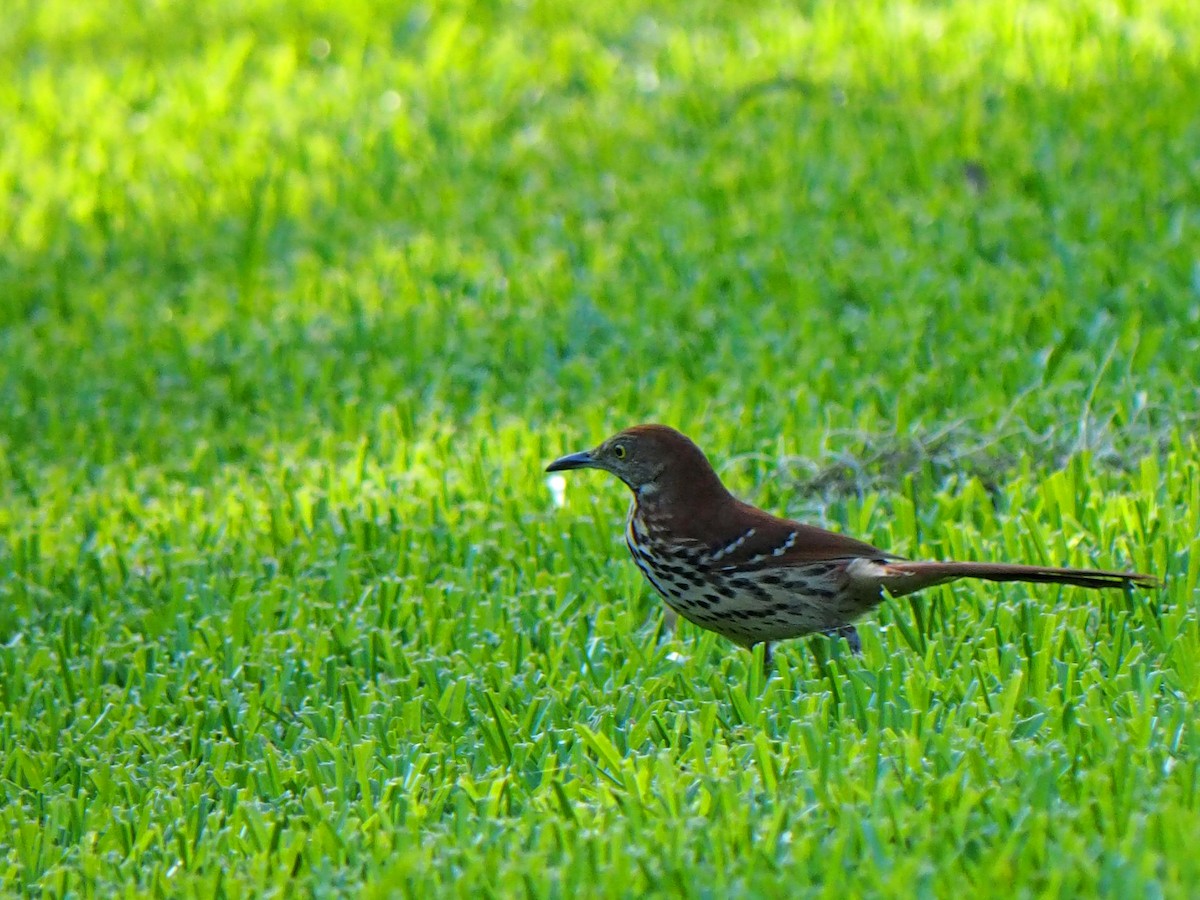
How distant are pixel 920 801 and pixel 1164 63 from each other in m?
5.98

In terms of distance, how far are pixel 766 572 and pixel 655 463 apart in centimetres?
53

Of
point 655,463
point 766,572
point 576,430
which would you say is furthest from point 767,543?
point 576,430

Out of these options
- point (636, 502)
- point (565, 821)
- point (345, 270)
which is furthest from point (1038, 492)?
point (345, 270)

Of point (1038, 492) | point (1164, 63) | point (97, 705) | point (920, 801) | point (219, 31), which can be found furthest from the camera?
point (219, 31)

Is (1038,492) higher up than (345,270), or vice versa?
(345,270)

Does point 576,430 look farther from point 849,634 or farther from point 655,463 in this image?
point 849,634

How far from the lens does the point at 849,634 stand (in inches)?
174

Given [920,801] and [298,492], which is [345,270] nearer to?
[298,492]

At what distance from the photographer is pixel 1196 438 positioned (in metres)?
5.34

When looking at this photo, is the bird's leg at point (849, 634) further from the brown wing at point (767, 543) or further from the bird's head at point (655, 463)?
the bird's head at point (655, 463)

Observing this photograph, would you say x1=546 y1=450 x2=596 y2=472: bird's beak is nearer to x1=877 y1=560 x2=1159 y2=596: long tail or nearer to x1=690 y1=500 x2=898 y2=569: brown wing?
x1=690 y1=500 x2=898 y2=569: brown wing

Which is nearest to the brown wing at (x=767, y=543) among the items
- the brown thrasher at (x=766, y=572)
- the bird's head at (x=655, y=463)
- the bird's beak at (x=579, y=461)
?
the brown thrasher at (x=766, y=572)

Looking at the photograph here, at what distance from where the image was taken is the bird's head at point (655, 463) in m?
4.56

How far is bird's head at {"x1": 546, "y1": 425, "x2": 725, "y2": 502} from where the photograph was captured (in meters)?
4.56
